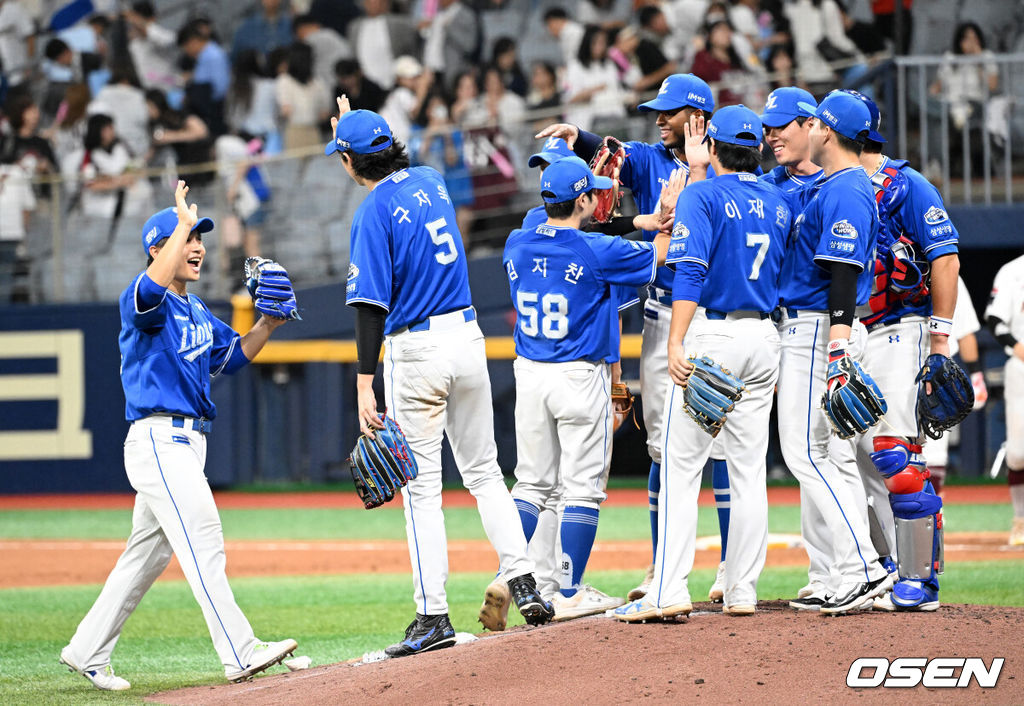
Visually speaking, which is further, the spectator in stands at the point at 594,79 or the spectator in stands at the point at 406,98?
the spectator in stands at the point at 406,98

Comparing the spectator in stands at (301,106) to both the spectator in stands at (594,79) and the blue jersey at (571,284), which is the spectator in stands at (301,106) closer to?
the spectator in stands at (594,79)

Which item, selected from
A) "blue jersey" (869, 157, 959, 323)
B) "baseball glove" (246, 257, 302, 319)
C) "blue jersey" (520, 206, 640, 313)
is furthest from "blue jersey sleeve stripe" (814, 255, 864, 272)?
"baseball glove" (246, 257, 302, 319)

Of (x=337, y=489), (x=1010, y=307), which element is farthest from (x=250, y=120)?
(x=1010, y=307)

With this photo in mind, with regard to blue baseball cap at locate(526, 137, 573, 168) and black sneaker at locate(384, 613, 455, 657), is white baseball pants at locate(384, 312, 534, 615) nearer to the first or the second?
black sneaker at locate(384, 613, 455, 657)

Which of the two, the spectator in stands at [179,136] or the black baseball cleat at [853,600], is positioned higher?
the spectator in stands at [179,136]

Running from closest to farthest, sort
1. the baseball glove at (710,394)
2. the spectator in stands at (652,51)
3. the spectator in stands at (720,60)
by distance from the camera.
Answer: the baseball glove at (710,394), the spectator in stands at (720,60), the spectator in stands at (652,51)

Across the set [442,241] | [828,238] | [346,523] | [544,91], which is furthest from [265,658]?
[544,91]

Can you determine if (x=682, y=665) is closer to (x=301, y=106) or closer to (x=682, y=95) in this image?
(x=682, y=95)

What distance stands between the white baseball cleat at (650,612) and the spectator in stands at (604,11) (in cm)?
1199

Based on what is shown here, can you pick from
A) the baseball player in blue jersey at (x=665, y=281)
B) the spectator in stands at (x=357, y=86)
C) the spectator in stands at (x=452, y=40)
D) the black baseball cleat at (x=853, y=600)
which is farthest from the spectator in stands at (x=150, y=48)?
the black baseball cleat at (x=853, y=600)

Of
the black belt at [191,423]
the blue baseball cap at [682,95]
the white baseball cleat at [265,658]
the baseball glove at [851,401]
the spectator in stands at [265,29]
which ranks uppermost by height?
the spectator in stands at [265,29]

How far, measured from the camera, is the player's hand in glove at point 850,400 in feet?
17.2

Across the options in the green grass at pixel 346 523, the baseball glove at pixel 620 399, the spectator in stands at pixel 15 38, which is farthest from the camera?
the spectator in stands at pixel 15 38

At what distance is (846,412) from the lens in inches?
207
